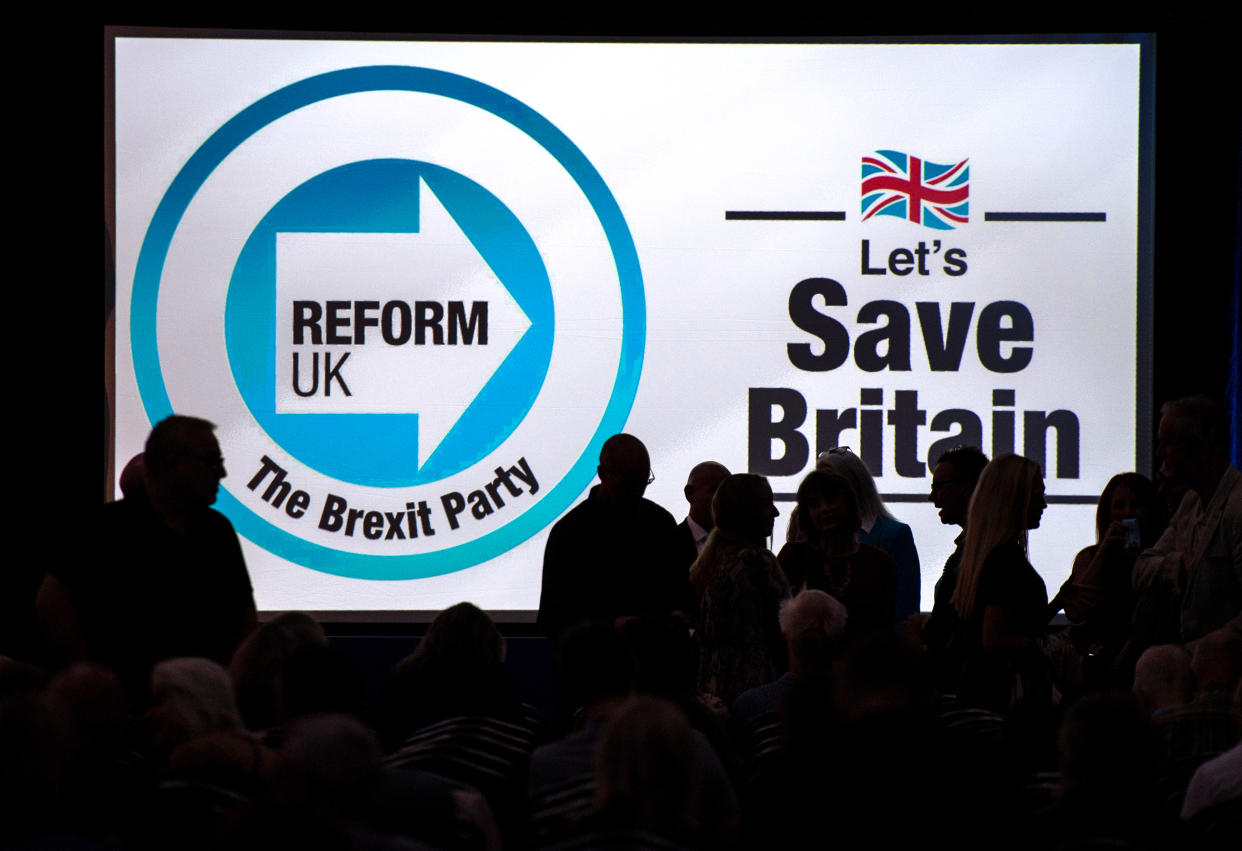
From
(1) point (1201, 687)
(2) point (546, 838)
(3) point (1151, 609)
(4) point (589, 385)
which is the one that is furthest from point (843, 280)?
(2) point (546, 838)

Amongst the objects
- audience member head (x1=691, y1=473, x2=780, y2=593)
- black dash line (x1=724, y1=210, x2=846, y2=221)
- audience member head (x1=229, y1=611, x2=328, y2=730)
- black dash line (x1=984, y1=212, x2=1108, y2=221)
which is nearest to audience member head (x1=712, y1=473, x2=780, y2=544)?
audience member head (x1=691, y1=473, x2=780, y2=593)

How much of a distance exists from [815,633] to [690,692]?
1.06ft

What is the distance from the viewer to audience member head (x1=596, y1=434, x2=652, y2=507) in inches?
166

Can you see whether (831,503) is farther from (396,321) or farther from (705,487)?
(396,321)

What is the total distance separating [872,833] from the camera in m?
1.86

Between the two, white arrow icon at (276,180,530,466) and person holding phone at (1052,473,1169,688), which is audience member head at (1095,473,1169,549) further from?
white arrow icon at (276,180,530,466)

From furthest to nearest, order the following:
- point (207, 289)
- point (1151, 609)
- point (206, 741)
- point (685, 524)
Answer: point (207, 289), point (685, 524), point (1151, 609), point (206, 741)

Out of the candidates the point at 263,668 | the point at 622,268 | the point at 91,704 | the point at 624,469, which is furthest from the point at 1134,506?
the point at 91,704

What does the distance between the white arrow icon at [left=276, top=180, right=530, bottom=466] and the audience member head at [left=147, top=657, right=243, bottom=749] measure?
3.00 metres

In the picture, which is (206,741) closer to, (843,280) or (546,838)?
(546,838)

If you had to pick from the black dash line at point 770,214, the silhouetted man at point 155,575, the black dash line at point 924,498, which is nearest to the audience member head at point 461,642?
the silhouetted man at point 155,575

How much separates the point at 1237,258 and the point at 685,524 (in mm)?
2421

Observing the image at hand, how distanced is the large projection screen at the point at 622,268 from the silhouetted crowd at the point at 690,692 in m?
0.80

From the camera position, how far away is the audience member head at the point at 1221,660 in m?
2.79
